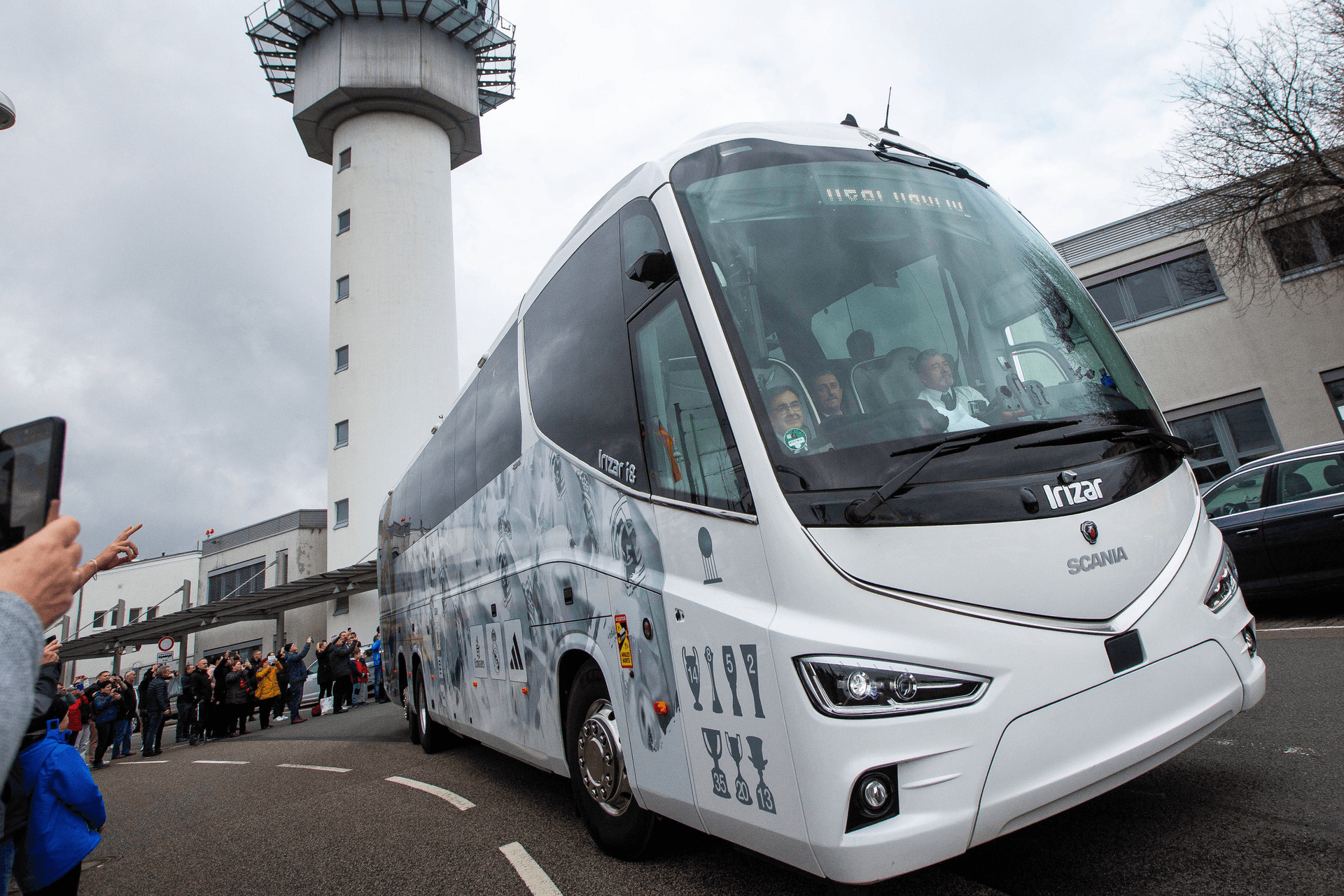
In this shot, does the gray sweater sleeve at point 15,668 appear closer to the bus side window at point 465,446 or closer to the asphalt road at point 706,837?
the asphalt road at point 706,837

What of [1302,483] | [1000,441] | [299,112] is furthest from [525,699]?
[299,112]

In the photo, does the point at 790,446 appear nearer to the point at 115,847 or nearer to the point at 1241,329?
the point at 115,847

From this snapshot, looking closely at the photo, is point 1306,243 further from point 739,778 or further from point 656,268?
point 739,778

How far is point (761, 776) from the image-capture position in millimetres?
2789

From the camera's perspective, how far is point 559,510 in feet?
15.1

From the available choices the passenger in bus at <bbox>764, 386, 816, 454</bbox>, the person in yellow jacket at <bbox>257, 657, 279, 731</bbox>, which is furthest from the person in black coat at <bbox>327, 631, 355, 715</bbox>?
the passenger in bus at <bbox>764, 386, 816, 454</bbox>

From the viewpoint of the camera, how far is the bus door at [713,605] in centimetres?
274

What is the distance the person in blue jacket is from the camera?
357cm

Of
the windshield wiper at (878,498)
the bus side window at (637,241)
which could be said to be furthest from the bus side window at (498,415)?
the windshield wiper at (878,498)

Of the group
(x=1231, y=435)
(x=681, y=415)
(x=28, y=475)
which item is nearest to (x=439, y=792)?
(x=681, y=415)

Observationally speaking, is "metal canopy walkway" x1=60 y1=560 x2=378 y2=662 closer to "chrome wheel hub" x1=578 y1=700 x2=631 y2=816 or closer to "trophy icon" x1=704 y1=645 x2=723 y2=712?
"chrome wheel hub" x1=578 y1=700 x2=631 y2=816

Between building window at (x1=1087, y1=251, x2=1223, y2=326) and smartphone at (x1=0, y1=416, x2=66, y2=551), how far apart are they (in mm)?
19184

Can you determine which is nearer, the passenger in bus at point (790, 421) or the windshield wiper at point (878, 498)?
the windshield wiper at point (878, 498)

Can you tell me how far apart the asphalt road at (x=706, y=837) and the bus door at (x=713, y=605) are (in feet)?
2.25
